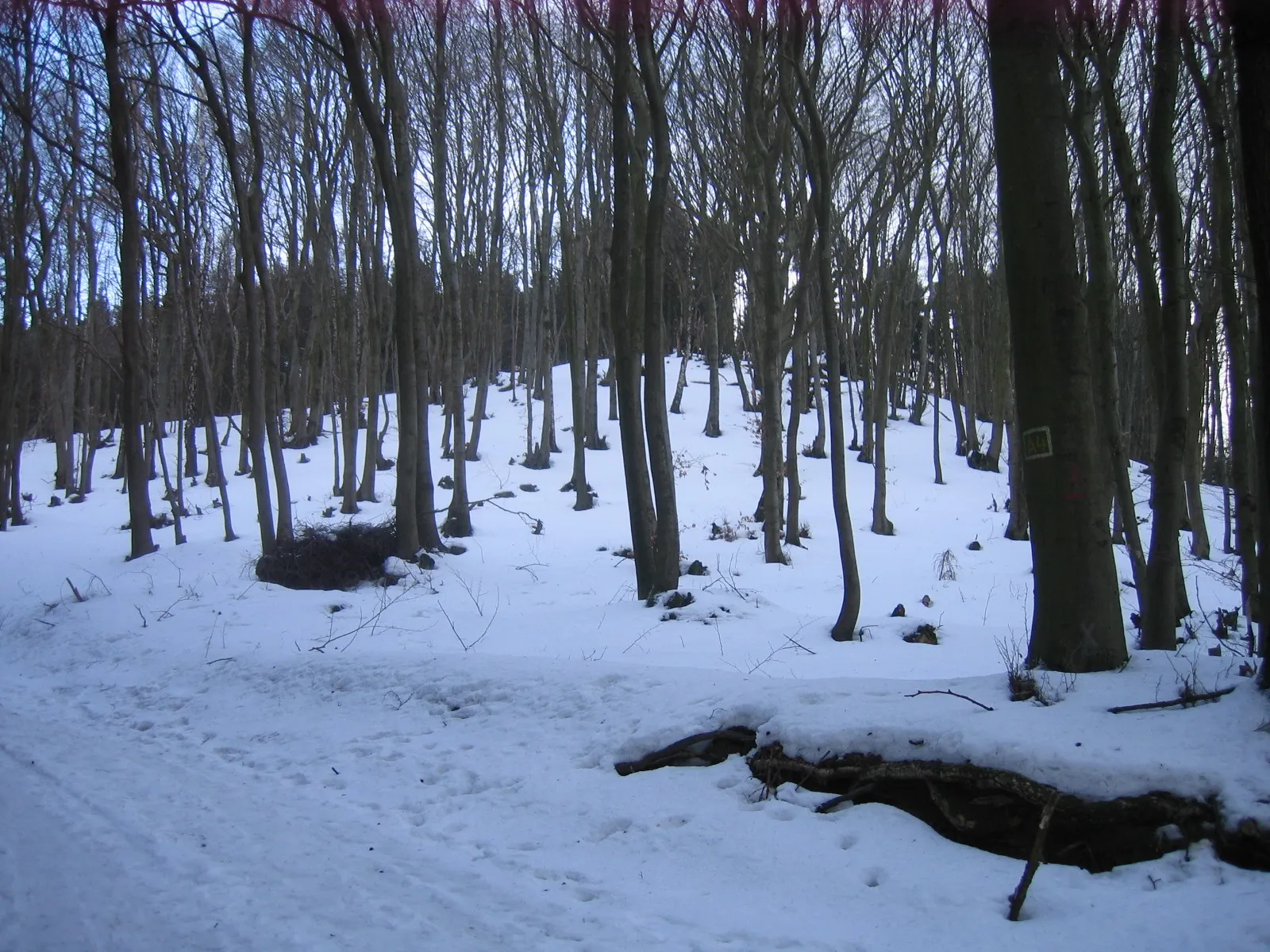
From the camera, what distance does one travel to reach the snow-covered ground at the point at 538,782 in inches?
129

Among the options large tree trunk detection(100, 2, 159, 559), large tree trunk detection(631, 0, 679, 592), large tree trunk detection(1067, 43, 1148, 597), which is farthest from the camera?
large tree trunk detection(100, 2, 159, 559)

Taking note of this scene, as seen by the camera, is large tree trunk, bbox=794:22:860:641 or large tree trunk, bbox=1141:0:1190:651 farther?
large tree trunk, bbox=794:22:860:641

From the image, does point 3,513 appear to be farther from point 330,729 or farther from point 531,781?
point 531,781

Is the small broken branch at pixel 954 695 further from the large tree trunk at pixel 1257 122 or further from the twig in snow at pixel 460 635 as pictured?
the twig in snow at pixel 460 635

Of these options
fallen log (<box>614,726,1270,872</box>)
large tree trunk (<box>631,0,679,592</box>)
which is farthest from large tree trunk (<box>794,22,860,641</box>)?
fallen log (<box>614,726,1270,872</box>)

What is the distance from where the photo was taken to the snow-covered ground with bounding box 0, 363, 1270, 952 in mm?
3268

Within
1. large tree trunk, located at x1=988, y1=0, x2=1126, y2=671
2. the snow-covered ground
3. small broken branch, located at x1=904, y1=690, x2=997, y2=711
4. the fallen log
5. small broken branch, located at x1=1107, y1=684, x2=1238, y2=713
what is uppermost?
large tree trunk, located at x1=988, y1=0, x2=1126, y2=671

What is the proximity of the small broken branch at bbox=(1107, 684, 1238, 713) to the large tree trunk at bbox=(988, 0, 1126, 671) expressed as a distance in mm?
687

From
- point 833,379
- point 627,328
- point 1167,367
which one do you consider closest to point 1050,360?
point 1167,367

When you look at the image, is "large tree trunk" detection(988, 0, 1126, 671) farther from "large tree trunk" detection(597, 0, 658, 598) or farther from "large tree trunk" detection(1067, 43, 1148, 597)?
"large tree trunk" detection(597, 0, 658, 598)

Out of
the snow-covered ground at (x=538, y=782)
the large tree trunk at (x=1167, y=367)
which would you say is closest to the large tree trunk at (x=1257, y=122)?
the snow-covered ground at (x=538, y=782)

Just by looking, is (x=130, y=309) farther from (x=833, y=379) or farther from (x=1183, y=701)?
(x=1183, y=701)

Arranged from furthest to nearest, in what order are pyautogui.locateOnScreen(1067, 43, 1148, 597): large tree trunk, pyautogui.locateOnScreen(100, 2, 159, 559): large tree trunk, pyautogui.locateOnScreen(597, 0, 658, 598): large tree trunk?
pyautogui.locateOnScreen(100, 2, 159, 559): large tree trunk
pyautogui.locateOnScreen(597, 0, 658, 598): large tree trunk
pyautogui.locateOnScreen(1067, 43, 1148, 597): large tree trunk

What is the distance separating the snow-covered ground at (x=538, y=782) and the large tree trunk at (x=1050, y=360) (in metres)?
0.40
